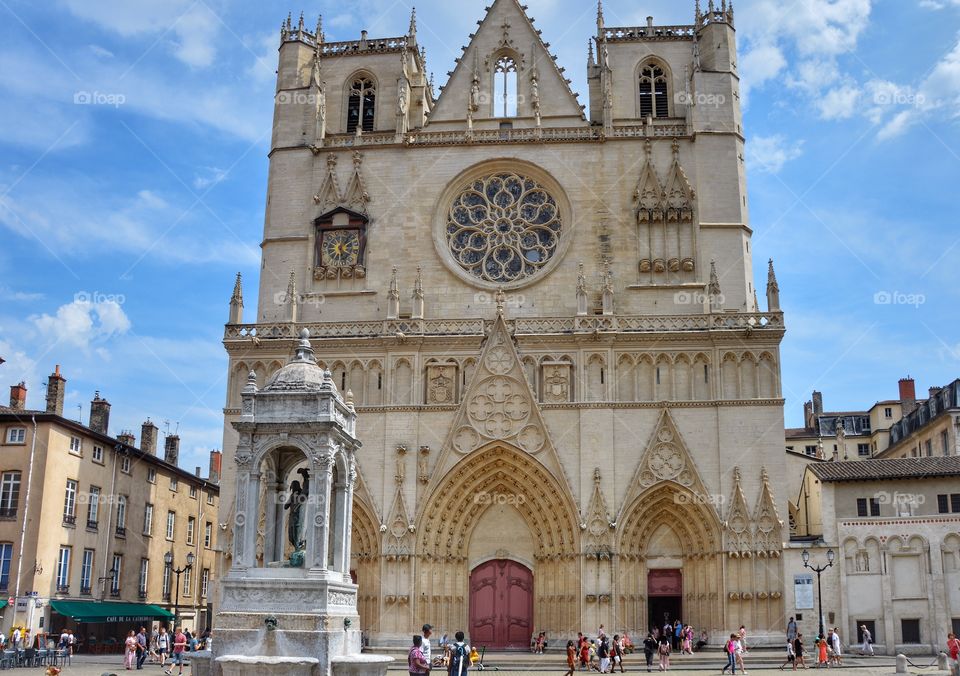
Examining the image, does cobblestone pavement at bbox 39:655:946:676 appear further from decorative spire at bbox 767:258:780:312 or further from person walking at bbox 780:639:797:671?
decorative spire at bbox 767:258:780:312

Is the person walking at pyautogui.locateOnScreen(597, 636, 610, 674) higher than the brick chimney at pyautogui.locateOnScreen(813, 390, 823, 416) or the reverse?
the reverse

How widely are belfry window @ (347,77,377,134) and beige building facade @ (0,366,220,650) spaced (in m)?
15.1

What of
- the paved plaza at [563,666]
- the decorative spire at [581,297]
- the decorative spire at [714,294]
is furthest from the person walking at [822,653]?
the decorative spire at [581,297]

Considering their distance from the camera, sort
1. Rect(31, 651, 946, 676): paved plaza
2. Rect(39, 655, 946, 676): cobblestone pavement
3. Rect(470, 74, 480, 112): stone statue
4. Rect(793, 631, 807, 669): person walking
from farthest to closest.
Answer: Rect(470, 74, 480, 112): stone statue, Rect(793, 631, 807, 669): person walking, Rect(31, 651, 946, 676): paved plaza, Rect(39, 655, 946, 676): cobblestone pavement

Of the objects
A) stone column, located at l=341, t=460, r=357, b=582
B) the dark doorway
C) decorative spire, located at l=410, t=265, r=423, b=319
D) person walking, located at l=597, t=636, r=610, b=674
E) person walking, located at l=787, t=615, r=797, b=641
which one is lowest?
person walking, located at l=597, t=636, r=610, b=674

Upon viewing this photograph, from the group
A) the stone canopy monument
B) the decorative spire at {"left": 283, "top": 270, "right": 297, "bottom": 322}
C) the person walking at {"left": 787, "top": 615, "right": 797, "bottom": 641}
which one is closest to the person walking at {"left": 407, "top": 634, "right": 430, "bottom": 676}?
the stone canopy monument

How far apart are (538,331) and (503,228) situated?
5.08 metres

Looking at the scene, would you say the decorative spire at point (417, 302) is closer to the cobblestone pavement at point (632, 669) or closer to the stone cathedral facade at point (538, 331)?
the stone cathedral facade at point (538, 331)

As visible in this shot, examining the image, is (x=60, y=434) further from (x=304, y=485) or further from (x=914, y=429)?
(x=914, y=429)

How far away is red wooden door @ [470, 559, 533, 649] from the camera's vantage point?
109ft

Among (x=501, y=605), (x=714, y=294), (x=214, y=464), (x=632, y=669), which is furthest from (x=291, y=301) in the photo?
(x=214, y=464)

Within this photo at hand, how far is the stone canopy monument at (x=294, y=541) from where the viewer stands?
51.9 ft

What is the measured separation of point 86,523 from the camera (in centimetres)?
3719

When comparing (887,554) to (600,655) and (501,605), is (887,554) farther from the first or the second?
(501,605)
